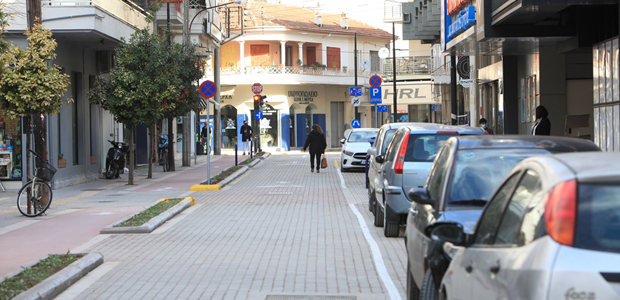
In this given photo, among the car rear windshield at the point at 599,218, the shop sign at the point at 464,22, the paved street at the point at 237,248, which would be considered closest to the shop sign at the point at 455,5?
the shop sign at the point at 464,22

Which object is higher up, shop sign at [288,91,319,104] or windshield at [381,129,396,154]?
shop sign at [288,91,319,104]

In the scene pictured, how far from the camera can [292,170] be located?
27469 mm

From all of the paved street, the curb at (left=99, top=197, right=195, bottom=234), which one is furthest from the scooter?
the curb at (left=99, top=197, right=195, bottom=234)

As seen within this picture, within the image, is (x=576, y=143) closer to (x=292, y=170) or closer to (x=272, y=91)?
(x=292, y=170)

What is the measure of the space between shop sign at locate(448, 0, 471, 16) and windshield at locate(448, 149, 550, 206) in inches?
565

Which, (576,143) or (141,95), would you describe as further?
(141,95)

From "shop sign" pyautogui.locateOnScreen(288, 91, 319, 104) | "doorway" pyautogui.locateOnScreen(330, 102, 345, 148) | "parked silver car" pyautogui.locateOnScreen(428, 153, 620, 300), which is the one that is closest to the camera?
"parked silver car" pyautogui.locateOnScreen(428, 153, 620, 300)

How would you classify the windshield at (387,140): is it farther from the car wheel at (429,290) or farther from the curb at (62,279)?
the car wheel at (429,290)

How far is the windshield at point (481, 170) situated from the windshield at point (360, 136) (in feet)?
67.1

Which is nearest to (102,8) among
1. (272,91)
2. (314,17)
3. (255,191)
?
(255,191)

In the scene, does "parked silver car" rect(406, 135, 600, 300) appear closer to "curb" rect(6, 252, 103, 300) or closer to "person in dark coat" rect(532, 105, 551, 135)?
"curb" rect(6, 252, 103, 300)

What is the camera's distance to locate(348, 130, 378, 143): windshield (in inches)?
1029

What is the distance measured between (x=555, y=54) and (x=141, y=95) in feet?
39.9


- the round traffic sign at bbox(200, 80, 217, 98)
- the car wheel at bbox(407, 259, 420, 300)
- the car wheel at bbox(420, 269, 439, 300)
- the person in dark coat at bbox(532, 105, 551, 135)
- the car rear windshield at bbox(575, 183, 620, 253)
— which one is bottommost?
the car wheel at bbox(407, 259, 420, 300)
